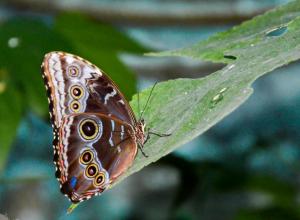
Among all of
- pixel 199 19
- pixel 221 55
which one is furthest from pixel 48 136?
pixel 221 55

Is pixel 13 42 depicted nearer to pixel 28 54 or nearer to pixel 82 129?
pixel 28 54

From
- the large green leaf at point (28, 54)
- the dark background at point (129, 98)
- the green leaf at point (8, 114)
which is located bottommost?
the dark background at point (129, 98)

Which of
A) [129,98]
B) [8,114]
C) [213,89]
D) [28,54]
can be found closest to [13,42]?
[28,54]

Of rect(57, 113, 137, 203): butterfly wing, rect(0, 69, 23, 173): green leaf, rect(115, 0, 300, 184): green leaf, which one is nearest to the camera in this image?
rect(115, 0, 300, 184): green leaf

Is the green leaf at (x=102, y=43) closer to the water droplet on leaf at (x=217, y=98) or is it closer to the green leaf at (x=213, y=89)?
the green leaf at (x=213, y=89)

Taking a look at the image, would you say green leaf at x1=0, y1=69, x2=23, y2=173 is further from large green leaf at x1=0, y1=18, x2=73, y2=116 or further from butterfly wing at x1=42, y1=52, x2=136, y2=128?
butterfly wing at x1=42, y1=52, x2=136, y2=128

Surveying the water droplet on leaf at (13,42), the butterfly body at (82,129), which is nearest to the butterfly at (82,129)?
the butterfly body at (82,129)

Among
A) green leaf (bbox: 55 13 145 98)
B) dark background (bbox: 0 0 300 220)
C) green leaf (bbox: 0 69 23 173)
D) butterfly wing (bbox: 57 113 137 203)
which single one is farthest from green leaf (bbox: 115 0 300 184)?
green leaf (bbox: 55 13 145 98)

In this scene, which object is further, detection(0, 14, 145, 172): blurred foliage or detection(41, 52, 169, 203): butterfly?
detection(0, 14, 145, 172): blurred foliage
